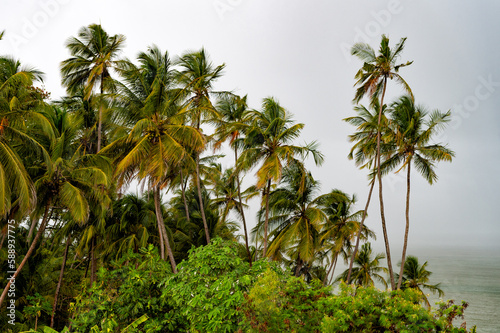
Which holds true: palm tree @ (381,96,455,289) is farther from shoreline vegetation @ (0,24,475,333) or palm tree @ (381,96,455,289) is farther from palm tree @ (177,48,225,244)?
palm tree @ (177,48,225,244)

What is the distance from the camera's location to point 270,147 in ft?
53.5

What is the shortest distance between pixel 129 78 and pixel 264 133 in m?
6.00

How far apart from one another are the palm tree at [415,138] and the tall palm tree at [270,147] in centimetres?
436

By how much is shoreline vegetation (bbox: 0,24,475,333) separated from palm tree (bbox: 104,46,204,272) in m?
0.05

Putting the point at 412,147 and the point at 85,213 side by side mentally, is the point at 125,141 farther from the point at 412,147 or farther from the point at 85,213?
the point at 412,147

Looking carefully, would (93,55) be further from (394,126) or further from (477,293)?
(477,293)

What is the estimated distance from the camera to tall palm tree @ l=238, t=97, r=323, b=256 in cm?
1553

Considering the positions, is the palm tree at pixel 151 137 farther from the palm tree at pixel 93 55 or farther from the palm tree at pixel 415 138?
the palm tree at pixel 415 138

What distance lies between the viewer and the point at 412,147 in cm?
1734

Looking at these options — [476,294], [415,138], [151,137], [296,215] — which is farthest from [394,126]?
[476,294]

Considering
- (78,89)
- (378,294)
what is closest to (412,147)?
(378,294)

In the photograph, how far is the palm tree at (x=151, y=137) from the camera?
12578mm

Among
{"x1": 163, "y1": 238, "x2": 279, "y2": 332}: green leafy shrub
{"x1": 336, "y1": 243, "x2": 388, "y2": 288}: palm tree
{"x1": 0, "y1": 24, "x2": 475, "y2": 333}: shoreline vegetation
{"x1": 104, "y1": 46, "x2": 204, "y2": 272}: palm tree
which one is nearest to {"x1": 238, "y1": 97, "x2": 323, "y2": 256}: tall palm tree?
{"x1": 0, "y1": 24, "x2": 475, "y2": 333}: shoreline vegetation

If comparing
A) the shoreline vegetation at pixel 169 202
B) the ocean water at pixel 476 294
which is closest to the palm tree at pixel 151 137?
the shoreline vegetation at pixel 169 202
